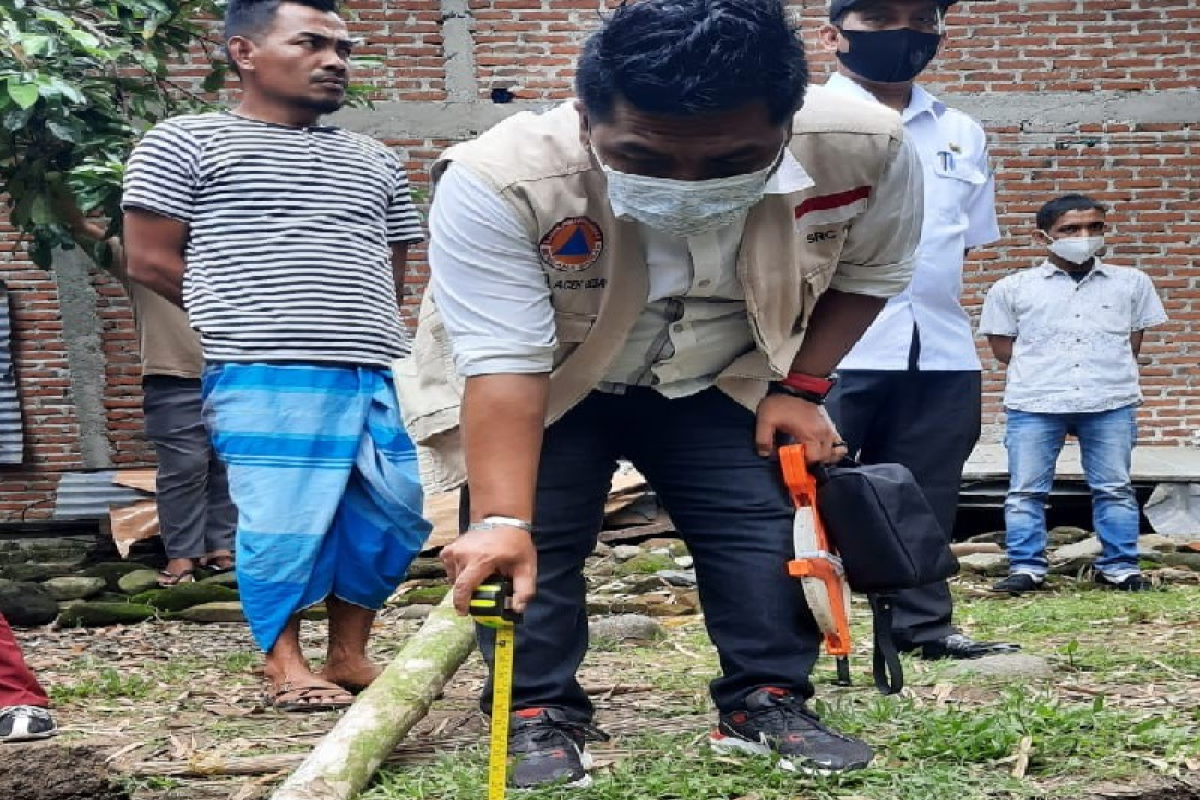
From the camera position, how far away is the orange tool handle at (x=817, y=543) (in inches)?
119

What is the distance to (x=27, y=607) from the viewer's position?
6277 millimetres

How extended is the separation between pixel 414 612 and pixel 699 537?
3.43 meters

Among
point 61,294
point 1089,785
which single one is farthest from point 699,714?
point 61,294

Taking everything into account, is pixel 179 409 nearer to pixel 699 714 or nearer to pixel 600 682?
pixel 600 682

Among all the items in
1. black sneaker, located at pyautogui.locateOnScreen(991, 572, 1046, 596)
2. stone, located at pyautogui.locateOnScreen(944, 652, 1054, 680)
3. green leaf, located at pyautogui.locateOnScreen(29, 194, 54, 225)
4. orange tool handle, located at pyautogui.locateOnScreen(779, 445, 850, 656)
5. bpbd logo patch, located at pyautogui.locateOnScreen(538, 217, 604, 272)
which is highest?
bpbd logo patch, located at pyautogui.locateOnScreen(538, 217, 604, 272)

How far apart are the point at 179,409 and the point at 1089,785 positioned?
17.9 feet

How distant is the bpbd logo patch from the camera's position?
8.98 ft

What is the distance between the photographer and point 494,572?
2.58 m

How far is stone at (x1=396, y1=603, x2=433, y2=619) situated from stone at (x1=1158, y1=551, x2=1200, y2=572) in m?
3.67

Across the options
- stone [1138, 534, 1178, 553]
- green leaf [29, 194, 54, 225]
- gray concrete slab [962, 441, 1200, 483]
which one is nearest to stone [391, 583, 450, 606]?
green leaf [29, 194, 54, 225]

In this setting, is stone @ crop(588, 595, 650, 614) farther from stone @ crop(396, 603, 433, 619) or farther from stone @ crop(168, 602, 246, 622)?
stone @ crop(168, 602, 246, 622)

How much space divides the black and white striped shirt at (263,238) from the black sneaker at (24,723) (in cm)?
98

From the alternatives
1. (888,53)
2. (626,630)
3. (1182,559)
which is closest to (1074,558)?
(1182,559)

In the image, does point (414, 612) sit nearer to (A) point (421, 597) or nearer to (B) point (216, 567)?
(A) point (421, 597)
